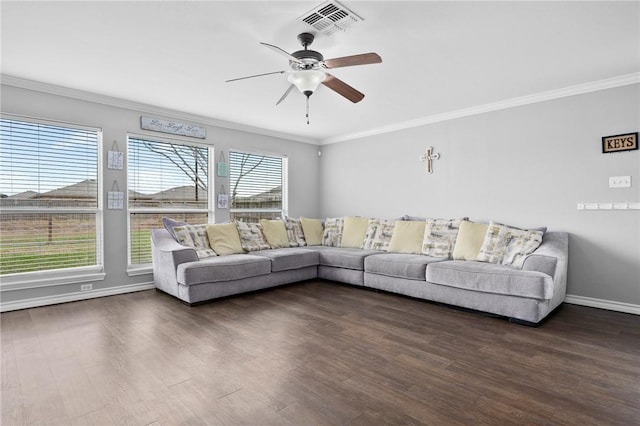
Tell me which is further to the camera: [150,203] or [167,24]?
[150,203]

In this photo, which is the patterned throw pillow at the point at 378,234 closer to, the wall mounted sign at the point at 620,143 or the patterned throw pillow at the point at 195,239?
the patterned throw pillow at the point at 195,239

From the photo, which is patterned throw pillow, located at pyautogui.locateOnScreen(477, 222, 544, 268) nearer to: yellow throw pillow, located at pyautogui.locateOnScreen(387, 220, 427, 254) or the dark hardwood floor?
the dark hardwood floor

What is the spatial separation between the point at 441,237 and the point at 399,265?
784 mm

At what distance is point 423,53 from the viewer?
3.02m

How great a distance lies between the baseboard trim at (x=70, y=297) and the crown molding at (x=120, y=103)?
7.58ft

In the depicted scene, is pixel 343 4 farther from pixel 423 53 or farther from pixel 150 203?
pixel 150 203

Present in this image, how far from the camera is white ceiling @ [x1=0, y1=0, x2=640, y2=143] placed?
7.80 ft

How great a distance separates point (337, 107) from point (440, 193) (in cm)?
198

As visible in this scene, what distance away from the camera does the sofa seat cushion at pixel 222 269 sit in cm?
376

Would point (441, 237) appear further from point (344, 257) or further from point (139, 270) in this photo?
point (139, 270)

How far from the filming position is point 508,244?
12.7 ft

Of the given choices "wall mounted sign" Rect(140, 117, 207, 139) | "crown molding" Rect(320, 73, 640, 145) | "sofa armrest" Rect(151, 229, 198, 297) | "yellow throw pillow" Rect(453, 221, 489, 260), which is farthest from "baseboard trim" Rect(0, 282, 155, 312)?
"crown molding" Rect(320, 73, 640, 145)

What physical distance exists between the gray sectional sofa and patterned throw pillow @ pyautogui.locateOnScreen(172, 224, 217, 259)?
13 cm

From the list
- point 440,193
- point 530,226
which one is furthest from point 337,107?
point 530,226
